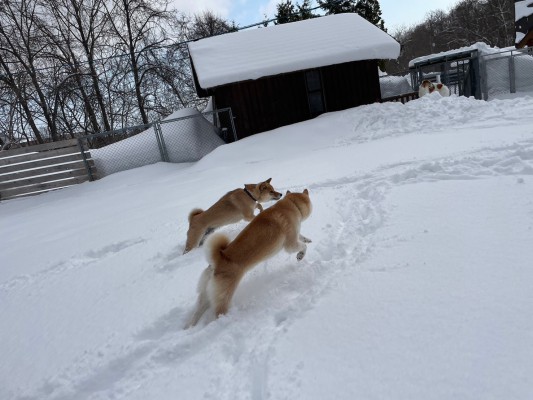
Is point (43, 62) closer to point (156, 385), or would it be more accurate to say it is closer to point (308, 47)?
point (308, 47)

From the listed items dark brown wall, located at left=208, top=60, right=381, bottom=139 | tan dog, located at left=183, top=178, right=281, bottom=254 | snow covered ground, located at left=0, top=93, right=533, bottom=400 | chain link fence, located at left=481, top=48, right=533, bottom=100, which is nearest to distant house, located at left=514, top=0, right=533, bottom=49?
chain link fence, located at left=481, top=48, right=533, bottom=100

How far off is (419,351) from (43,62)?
2286cm

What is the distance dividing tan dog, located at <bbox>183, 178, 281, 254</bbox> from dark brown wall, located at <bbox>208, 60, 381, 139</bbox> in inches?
347

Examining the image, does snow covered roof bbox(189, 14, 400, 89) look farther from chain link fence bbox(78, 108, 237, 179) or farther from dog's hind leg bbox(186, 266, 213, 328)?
dog's hind leg bbox(186, 266, 213, 328)

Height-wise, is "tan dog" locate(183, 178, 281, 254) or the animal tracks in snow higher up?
"tan dog" locate(183, 178, 281, 254)

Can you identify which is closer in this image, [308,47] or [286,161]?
[286,161]

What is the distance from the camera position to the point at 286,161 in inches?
342

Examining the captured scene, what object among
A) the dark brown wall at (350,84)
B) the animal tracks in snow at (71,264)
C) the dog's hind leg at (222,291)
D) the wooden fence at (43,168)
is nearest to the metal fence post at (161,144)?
the wooden fence at (43,168)

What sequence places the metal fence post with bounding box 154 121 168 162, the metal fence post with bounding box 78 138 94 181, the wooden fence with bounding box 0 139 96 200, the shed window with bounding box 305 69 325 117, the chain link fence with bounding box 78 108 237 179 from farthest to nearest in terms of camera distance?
the shed window with bounding box 305 69 325 117 < the chain link fence with bounding box 78 108 237 179 < the wooden fence with bounding box 0 139 96 200 < the metal fence post with bounding box 78 138 94 181 < the metal fence post with bounding box 154 121 168 162

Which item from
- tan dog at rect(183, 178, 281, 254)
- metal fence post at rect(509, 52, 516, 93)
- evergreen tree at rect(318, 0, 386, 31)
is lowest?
tan dog at rect(183, 178, 281, 254)

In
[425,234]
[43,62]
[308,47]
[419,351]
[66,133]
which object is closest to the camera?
[419,351]

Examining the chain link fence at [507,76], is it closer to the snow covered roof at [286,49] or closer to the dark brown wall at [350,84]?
the dark brown wall at [350,84]

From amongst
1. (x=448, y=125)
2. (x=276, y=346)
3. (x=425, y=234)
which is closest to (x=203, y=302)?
(x=276, y=346)

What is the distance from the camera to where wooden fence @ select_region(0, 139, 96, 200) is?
11812 mm
